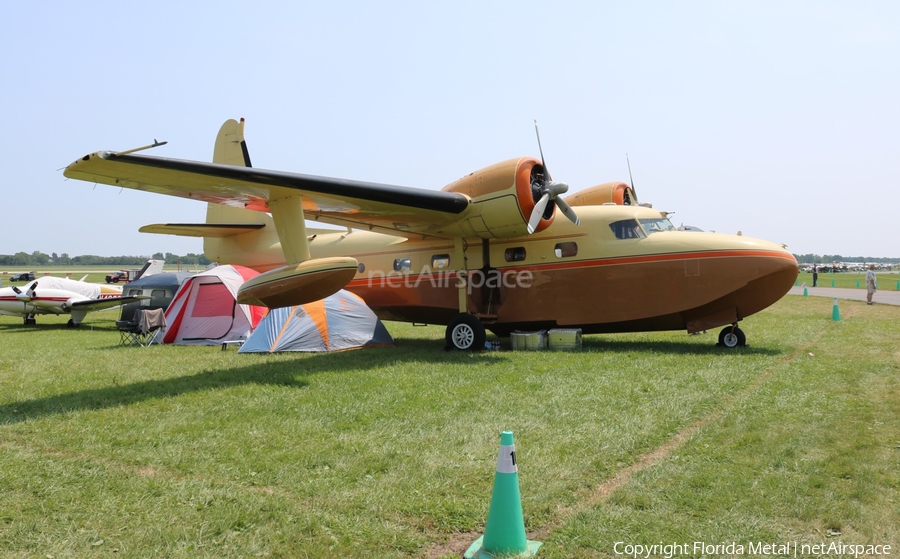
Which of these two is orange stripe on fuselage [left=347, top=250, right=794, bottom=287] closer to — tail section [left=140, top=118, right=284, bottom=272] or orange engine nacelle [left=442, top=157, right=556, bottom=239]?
orange engine nacelle [left=442, top=157, right=556, bottom=239]

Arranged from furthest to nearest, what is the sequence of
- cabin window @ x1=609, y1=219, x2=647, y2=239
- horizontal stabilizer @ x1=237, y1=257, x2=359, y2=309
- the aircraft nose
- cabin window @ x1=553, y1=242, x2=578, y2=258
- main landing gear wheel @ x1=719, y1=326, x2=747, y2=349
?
cabin window @ x1=553, y1=242, x2=578, y2=258 → cabin window @ x1=609, y1=219, x2=647, y2=239 → main landing gear wheel @ x1=719, y1=326, x2=747, y2=349 → the aircraft nose → horizontal stabilizer @ x1=237, y1=257, x2=359, y2=309

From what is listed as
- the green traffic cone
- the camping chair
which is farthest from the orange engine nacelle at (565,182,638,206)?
the green traffic cone

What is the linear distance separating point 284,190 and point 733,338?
937 cm

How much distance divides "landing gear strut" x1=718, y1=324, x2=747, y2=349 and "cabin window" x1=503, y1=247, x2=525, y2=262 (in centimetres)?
452

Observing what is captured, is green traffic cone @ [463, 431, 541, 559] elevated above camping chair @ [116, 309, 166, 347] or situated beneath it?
situated beneath

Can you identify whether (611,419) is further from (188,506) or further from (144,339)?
(144,339)

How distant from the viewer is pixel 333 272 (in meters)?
10.1

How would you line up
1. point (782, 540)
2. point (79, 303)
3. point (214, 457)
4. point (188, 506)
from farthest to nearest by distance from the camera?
point (79, 303) → point (214, 457) → point (188, 506) → point (782, 540)

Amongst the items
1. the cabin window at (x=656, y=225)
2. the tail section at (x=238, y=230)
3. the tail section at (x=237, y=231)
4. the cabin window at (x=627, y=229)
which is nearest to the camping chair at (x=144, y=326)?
the tail section at (x=237, y=231)

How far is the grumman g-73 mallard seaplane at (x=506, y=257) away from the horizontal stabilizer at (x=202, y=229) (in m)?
0.07

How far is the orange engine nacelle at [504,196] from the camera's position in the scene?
1177 centimetres

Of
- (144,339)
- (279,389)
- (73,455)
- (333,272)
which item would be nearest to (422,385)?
(279,389)

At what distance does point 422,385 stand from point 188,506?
451 centimetres

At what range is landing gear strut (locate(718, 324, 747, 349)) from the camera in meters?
12.1
